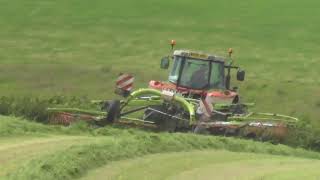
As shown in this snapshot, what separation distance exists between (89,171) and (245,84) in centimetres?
1816

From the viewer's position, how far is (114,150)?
10.1 metres

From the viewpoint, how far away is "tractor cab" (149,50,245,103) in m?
17.2

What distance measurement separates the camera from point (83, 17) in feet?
135

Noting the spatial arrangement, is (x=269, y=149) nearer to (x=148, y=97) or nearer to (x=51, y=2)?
(x=148, y=97)

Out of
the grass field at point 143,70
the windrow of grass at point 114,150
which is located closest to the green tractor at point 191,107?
the windrow of grass at point 114,150

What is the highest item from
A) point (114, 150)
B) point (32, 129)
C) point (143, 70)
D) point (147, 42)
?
point (147, 42)

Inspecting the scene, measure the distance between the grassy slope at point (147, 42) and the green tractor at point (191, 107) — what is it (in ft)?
15.2

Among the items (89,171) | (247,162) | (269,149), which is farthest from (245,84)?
(89,171)

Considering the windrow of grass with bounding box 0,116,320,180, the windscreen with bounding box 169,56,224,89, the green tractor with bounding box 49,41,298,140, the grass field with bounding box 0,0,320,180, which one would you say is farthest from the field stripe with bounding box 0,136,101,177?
the windscreen with bounding box 169,56,224,89

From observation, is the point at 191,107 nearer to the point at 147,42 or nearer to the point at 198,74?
the point at 198,74

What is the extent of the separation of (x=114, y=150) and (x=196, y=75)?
24.3ft

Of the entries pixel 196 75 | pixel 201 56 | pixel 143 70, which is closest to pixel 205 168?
pixel 196 75

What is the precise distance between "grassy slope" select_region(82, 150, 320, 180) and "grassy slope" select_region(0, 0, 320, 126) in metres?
10.2

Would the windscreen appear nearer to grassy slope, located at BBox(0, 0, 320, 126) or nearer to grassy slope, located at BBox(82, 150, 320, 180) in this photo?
grassy slope, located at BBox(0, 0, 320, 126)
